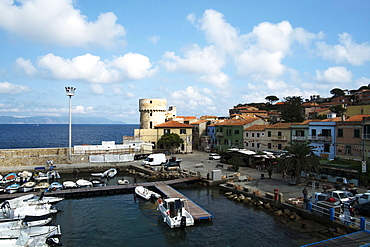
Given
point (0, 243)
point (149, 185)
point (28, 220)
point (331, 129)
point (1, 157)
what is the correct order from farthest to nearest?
point (1, 157) → point (331, 129) → point (149, 185) → point (28, 220) → point (0, 243)

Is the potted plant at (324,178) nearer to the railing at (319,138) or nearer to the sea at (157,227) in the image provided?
the sea at (157,227)

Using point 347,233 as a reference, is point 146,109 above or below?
above

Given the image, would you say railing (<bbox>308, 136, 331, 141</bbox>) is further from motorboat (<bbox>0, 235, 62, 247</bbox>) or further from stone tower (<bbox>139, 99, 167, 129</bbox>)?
stone tower (<bbox>139, 99, 167, 129</bbox>)

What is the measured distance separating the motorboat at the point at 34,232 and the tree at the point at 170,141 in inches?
1636

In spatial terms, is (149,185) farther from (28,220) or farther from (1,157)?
(1,157)

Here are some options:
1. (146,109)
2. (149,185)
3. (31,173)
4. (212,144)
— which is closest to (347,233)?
(149,185)

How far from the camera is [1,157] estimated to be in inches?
1897

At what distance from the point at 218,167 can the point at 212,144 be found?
23531 mm

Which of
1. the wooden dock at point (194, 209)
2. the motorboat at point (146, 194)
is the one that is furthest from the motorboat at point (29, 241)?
the motorboat at point (146, 194)

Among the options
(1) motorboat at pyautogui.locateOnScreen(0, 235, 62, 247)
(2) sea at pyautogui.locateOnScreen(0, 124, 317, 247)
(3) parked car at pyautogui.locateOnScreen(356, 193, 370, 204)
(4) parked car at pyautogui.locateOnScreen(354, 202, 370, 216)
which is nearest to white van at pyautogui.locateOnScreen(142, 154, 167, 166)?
(2) sea at pyautogui.locateOnScreen(0, 124, 317, 247)

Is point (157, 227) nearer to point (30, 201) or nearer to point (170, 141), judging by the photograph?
point (30, 201)

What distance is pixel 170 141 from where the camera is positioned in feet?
206

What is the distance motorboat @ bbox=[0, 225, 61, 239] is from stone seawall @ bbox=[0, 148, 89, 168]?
31097 millimetres

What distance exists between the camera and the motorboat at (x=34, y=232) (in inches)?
814
